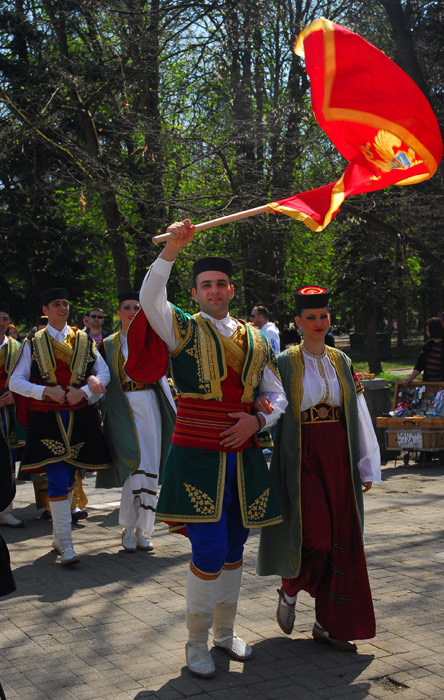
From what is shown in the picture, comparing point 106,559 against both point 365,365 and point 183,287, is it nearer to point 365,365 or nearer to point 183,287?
point 183,287

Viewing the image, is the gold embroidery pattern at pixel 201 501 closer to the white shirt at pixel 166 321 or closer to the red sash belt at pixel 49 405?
the white shirt at pixel 166 321

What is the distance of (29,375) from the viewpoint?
284 inches

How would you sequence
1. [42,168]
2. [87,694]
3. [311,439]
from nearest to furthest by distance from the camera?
[87,694], [311,439], [42,168]

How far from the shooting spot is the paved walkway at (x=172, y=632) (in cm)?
438

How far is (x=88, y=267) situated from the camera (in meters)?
25.3

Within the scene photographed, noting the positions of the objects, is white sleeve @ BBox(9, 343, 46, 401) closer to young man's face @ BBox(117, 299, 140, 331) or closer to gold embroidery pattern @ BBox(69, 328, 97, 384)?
gold embroidery pattern @ BBox(69, 328, 97, 384)

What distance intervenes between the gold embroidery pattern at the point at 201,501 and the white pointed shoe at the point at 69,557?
2.50 m

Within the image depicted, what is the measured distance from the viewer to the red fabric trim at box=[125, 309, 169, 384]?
15.2 ft

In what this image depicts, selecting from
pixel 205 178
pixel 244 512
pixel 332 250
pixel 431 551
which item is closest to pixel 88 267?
pixel 332 250

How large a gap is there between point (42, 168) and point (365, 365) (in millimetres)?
17371

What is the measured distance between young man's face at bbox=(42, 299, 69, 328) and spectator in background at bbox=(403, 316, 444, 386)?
20.0 feet

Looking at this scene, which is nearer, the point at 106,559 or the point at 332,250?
the point at 106,559

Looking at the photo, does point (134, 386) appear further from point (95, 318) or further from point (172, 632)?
point (95, 318)

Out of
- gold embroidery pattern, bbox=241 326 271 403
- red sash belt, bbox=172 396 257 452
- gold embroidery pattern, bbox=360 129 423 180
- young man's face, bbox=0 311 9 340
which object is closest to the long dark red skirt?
gold embroidery pattern, bbox=241 326 271 403
